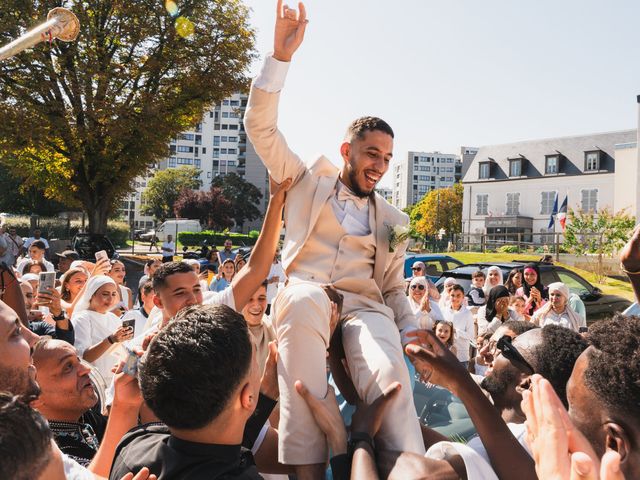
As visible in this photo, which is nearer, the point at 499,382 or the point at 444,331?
the point at 499,382

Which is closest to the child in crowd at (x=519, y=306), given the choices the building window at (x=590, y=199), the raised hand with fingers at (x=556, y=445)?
the raised hand with fingers at (x=556, y=445)

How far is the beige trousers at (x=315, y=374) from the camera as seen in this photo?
2.72 metres

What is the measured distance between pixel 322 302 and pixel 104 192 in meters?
25.2

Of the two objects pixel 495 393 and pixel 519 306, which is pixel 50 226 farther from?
pixel 495 393

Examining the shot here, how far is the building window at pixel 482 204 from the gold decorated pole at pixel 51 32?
205 feet

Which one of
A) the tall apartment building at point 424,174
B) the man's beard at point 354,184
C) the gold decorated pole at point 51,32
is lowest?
the man's beard at point 354,184

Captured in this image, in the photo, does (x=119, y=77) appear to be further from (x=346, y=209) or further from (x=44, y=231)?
(x=346, y=209)

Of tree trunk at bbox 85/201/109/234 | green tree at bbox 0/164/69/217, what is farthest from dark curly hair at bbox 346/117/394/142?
green tree at bbox 0/164/69/217

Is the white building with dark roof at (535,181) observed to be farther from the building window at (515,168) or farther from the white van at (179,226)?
the white van at (179,226)

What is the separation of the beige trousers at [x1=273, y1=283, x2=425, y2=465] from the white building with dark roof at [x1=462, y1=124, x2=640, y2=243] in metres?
53.7

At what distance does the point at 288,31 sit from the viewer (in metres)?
3.11

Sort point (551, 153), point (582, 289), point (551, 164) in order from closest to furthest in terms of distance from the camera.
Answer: point (582, 289) < point (551, 164) < point (551, 153)

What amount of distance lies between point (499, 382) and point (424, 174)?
144m

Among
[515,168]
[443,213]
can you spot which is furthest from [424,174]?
[515,168]
